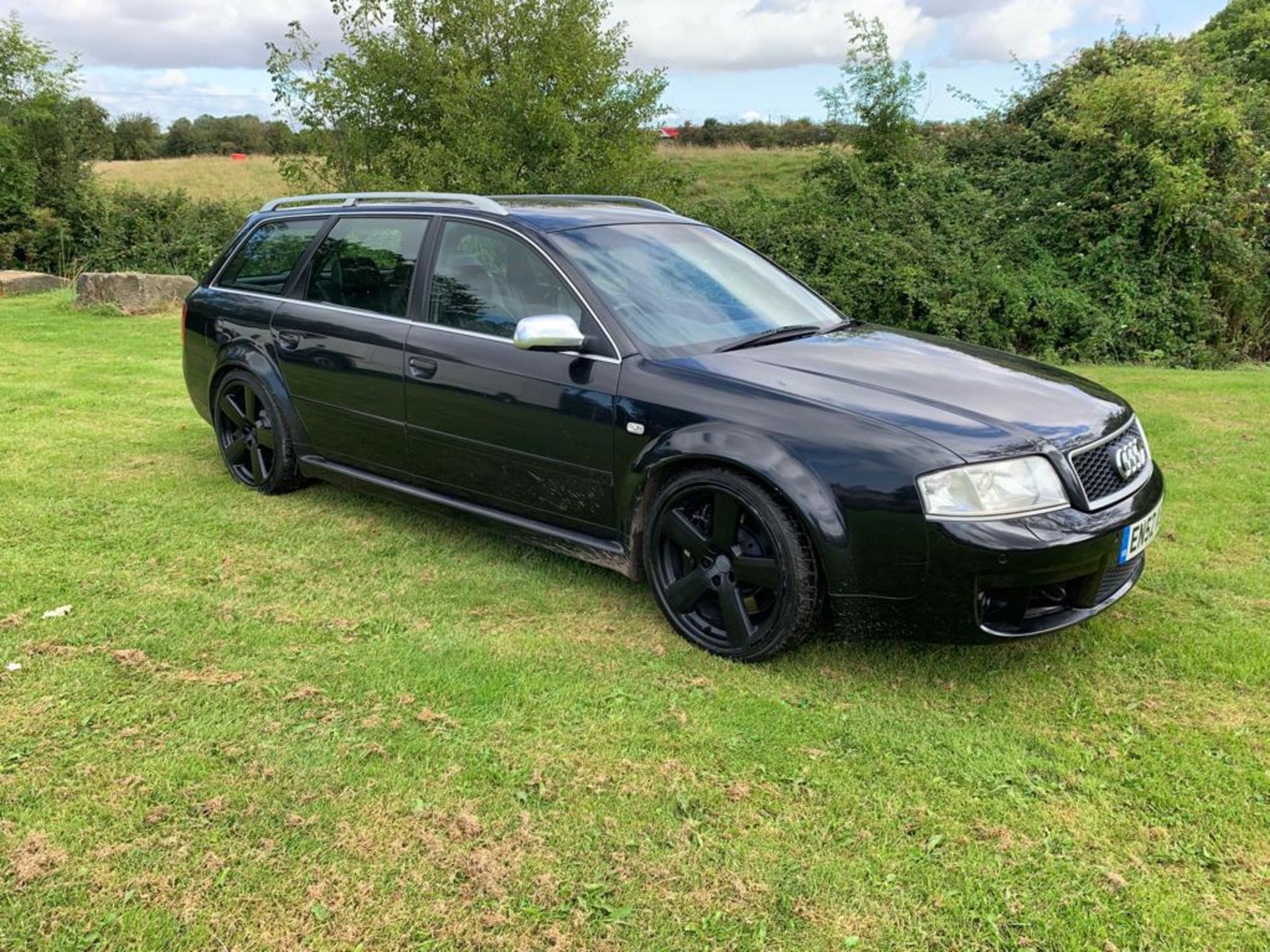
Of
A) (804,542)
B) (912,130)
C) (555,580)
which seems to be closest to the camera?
(804,542)

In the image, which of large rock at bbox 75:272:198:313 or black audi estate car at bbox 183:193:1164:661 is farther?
large rock at bbox 75:272:198:313

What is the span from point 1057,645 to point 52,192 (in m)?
20.3

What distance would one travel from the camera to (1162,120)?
1220 cm

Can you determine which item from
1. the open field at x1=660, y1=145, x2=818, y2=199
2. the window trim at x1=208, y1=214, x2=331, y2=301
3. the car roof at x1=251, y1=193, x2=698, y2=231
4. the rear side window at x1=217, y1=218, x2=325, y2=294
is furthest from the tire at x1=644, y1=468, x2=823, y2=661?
the open field at x1=660, y1=145, x2=818, y2=199

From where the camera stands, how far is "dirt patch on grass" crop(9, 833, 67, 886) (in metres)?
2.27

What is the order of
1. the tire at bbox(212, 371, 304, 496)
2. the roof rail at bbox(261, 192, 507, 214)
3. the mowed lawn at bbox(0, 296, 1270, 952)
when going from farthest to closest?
the tire at bbox(212, 371, 304, 496), the roof rail at bbox(261, 192, 507, 214), the mowed lawn at bbox(0, 296, 1270, 952)

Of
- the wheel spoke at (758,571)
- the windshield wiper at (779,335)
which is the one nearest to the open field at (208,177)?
the windshield wiper at (779,335)

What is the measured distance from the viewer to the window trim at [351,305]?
4.28m

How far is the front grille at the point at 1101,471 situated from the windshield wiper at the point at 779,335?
4.16ft

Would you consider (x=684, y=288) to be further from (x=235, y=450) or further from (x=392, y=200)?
(x=235, y=450)

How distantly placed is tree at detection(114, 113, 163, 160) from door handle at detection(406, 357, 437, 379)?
124 ft

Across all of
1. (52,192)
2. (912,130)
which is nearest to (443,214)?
(912,130)

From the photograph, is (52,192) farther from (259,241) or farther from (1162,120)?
(1162,120)

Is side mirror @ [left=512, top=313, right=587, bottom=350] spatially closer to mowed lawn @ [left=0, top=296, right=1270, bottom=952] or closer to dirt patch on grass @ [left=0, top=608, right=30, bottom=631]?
mowed lawn @ [left=0, top=296, right=1270, bottom=952]
